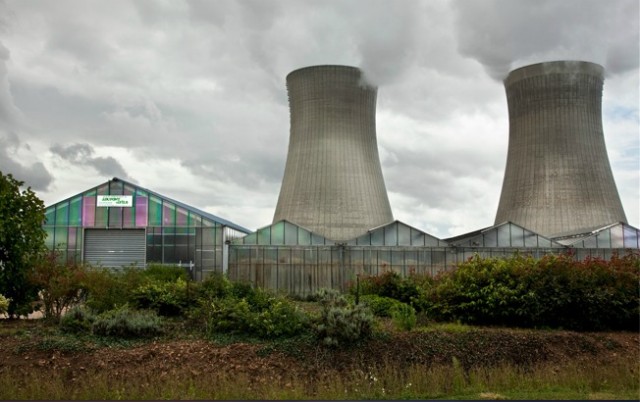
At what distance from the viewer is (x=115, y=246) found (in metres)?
25.3

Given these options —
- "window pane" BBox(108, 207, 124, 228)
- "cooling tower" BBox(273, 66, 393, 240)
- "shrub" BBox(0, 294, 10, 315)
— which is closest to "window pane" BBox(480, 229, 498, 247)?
"cooling tower" BBox(273, 66, 393, 240)

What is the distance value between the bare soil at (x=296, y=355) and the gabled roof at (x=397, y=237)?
43.3 feet

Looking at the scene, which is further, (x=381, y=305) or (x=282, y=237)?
(x=282, y=237)

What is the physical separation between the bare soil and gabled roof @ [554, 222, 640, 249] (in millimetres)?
16897

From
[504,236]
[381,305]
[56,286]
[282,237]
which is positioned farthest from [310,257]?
[56,286]

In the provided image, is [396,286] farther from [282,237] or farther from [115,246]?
[115,246]

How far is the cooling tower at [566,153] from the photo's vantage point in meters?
29.5

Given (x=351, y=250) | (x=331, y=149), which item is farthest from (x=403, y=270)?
(x=331, y=149)

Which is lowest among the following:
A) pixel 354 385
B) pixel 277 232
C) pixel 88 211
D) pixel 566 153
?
pixel 354 385

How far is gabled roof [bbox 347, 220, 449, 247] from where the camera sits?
958 inches

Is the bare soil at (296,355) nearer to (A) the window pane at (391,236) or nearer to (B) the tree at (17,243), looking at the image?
(B) the tree at (17,243)

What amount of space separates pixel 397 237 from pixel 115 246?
10.7 metres

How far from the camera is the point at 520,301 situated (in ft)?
40.1

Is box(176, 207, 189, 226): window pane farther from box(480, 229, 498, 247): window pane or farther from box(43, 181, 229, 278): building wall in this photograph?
box(480, 229, 498, 247): window pane
